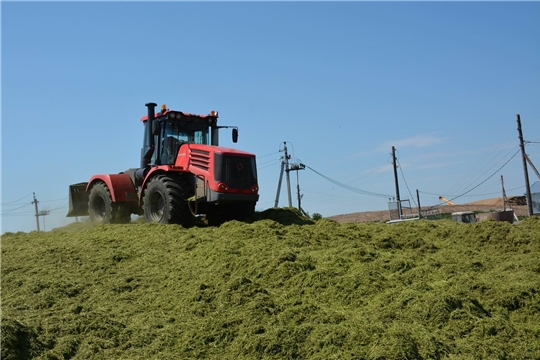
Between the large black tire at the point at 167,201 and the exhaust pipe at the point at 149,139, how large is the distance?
1170 millimetres

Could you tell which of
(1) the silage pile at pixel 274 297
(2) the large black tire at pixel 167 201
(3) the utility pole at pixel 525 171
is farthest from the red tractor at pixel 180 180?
(3) the utility pole at pixel 525 171

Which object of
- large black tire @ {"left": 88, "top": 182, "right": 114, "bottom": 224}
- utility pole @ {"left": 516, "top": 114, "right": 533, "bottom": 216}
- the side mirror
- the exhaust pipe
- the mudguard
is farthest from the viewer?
utility pole @ {"left": 516, "top": 114, "right": 533, "bottom": 216}

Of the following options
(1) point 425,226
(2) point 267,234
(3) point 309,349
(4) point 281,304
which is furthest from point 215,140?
(3) point 309,349

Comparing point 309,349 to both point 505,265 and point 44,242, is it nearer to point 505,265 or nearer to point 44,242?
point 505,265

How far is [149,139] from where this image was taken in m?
12.6

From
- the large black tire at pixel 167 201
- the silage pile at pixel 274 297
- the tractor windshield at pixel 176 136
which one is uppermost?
the tractor windshield at pixel 176 136

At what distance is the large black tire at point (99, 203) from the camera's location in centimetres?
1297

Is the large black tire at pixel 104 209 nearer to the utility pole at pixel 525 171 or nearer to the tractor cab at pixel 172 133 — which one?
the tractor cab at pixel 172 133

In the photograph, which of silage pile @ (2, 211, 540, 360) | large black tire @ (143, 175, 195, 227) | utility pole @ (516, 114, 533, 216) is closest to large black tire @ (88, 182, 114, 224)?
large black tire @ (143, 175, 195, 227)

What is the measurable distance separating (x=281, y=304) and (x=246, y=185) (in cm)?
541

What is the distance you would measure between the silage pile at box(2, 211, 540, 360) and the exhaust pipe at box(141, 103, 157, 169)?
11.8ft

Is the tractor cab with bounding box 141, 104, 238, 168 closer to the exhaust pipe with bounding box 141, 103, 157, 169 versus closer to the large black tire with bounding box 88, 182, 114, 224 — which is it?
the exhaust pipe with bounding box 141, 103, 157, 169

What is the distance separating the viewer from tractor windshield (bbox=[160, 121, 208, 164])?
12125mm

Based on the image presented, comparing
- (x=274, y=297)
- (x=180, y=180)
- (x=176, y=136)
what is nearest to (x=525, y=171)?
(x=176, y=136)
